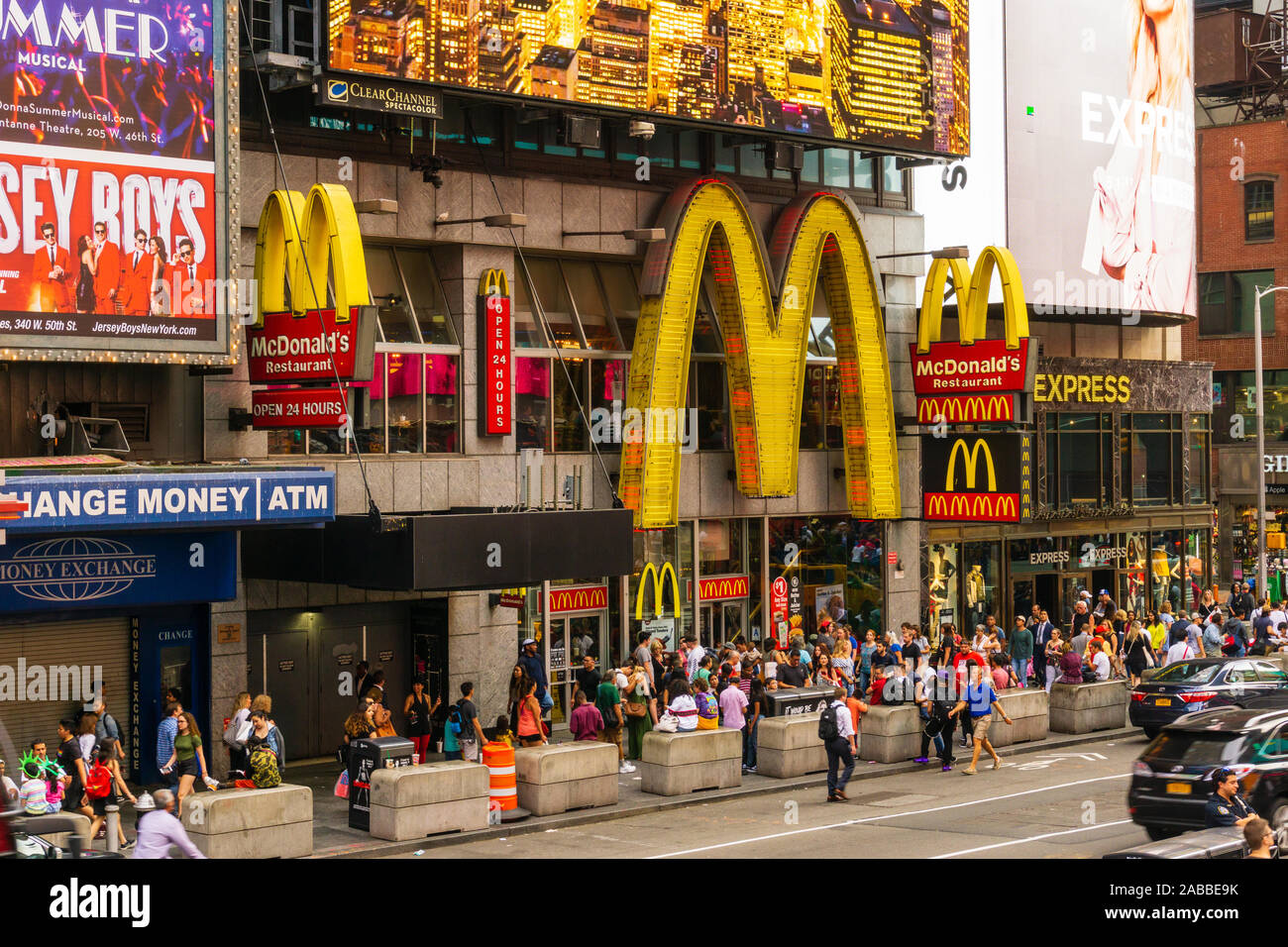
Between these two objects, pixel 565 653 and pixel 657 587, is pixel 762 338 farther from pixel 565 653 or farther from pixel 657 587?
pixel 565 653

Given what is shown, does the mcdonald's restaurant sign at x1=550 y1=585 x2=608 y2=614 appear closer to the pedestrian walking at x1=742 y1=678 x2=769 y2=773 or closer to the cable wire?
the pedestrian walking at x1=742 y1=678 x2=769 y2=773

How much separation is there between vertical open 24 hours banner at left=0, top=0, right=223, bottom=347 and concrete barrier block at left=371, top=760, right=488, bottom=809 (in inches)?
310

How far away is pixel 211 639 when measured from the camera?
82.1 feet

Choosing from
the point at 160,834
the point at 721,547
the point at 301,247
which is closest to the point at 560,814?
the point at 160,834

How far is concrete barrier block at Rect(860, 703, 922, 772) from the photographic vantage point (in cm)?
2605

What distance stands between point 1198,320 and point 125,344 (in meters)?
47.0

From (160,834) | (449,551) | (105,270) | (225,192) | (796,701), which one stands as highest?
(225,192)

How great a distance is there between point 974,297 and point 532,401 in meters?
11.0

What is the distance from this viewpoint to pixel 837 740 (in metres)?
22.8

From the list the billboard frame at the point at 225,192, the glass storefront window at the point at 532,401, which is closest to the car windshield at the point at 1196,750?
the billboard frame at the point at 225,192

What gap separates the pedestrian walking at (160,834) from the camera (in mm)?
13984

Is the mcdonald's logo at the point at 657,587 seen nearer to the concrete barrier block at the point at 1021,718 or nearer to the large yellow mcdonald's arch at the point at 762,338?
the large yellow mcdonald's arch at the point at 762,338

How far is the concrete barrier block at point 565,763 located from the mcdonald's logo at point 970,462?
15.3 metres
